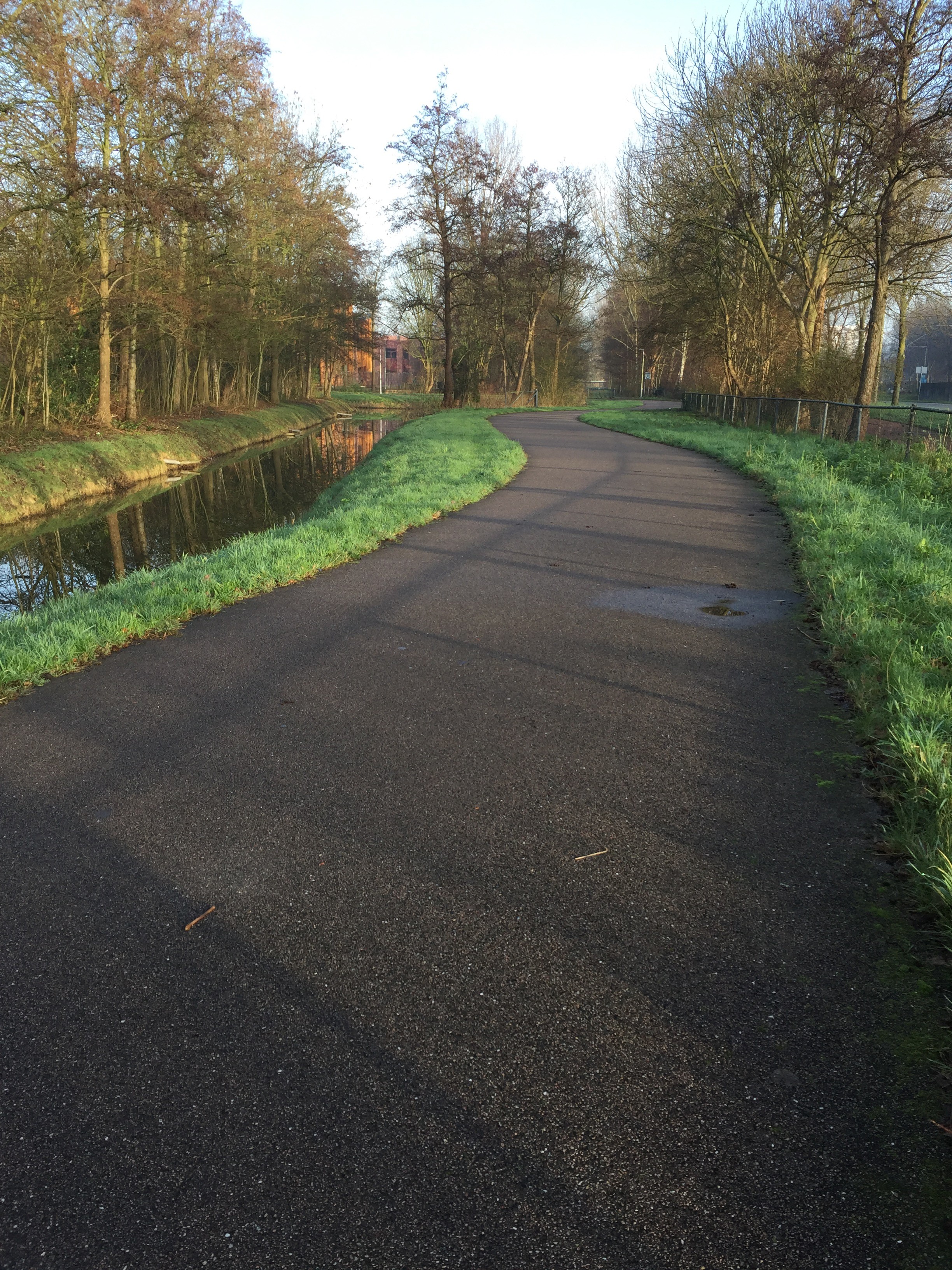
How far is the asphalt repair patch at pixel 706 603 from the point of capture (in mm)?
7023

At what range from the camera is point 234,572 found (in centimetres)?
833

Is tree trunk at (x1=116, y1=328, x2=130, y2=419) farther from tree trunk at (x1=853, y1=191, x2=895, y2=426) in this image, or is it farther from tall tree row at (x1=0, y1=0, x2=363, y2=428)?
tree trunk at (x1=853, y1=191, x2=895, y2=426)

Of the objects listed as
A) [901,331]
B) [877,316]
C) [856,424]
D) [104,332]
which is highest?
[901,331]

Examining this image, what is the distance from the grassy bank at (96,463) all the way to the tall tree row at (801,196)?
16.0 metres

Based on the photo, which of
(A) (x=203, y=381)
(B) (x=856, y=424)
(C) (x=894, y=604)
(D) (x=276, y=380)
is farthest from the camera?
(D) (x=276, y=380)

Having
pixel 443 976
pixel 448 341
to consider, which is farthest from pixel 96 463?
pixel 448 341

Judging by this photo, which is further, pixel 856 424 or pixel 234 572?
pixel 856 424

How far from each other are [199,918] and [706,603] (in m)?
5.44

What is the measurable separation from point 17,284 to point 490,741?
61.9 ft

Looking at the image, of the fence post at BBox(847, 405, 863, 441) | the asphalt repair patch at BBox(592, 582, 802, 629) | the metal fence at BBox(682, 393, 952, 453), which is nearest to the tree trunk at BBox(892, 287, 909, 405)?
the metal fence at BBox(682, 393, 952, 453)

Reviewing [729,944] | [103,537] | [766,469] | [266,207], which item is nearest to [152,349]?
[266,207]

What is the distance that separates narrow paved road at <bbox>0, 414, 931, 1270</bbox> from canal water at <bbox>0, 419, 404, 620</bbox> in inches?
270

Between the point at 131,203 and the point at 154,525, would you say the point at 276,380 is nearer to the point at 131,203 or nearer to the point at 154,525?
the point at 131,203

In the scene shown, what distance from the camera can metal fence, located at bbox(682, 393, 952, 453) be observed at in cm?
1427
